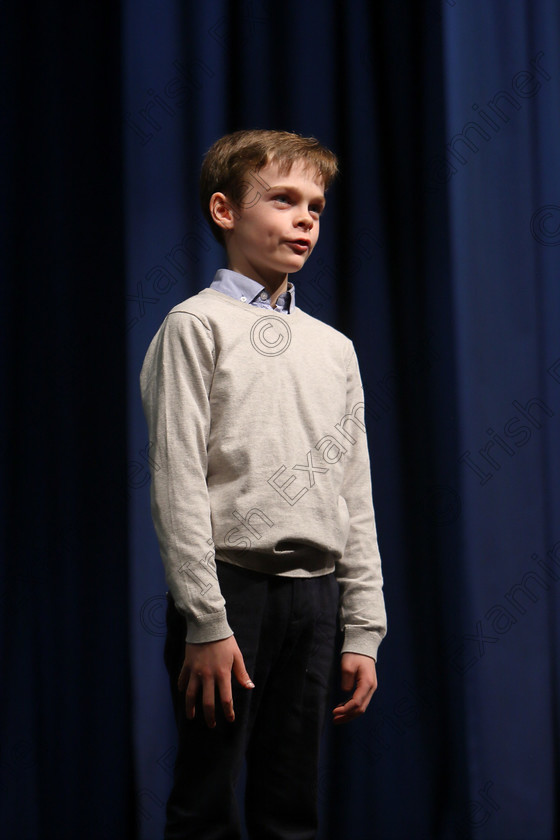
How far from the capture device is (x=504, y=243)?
168cm

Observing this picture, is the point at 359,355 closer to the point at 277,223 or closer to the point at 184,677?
the point at 277,223

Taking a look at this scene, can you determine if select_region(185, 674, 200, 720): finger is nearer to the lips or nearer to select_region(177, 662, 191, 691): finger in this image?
select_region(177, 662, 191, 691): finger

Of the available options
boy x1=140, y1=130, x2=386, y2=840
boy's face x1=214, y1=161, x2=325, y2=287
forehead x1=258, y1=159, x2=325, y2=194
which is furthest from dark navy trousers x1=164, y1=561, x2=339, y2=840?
forehead x1=258, y1=159, x2=325, y2=194

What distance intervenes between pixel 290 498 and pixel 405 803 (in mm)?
922

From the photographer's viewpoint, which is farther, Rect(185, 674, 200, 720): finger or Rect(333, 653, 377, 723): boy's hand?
Rect(333, 653, 377, 723): boy's hand

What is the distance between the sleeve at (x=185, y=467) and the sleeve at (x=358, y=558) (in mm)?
248

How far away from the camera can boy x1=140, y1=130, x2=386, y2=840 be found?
0.95 metres

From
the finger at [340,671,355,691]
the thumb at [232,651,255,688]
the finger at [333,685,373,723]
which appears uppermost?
the thumb at [232,651,255,688]

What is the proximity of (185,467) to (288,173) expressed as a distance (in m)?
0.45

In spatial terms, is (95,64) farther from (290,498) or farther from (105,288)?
(290,498)
